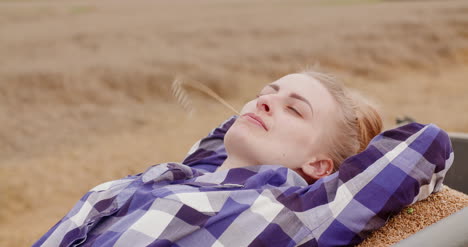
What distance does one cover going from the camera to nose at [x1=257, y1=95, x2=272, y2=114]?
4.78 feet

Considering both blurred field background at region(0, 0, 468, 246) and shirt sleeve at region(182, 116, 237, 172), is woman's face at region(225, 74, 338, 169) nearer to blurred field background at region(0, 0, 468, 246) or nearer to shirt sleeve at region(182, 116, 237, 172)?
shirt sleeve at region(182, 116, 237, 172)

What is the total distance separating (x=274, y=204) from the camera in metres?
1.25

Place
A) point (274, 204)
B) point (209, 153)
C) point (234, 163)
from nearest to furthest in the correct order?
point (274, 204) < point (234, 163) < point (209, 153)

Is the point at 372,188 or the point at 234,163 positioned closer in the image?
the point at 372,188

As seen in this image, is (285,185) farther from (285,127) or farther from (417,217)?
(417,217)

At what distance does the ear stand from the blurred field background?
2.37 metres

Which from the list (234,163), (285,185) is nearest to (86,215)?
(234,163)

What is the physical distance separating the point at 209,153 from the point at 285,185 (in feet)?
1.45

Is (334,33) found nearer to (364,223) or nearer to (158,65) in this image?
(158,65)

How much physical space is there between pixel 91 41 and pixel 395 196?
6.88m

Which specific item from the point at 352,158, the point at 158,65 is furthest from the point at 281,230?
the point at 158,65

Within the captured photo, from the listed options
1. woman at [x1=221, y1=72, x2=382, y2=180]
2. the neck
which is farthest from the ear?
the neck

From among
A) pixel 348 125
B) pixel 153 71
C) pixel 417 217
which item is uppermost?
pixel 348 125

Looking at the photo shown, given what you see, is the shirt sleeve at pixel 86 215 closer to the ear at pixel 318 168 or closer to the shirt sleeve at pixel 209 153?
the shirt sleeve at pixel 209 153
